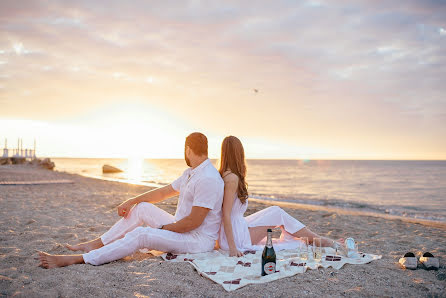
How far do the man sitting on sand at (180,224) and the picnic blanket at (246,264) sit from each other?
20 centimetres

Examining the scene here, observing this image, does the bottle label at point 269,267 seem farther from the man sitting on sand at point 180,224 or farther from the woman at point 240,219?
the man sitting on sand at point 180,224

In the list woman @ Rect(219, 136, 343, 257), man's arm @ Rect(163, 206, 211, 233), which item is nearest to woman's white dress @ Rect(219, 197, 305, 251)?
woman @ Rect(219, 136, 343, 257)

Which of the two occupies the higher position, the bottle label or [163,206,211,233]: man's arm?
[163,206,211,233]: man's arm

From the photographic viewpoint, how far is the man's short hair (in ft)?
13.1

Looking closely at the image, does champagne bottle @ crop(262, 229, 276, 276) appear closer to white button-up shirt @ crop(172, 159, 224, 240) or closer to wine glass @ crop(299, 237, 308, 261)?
wine glass @ crop(299, 237, 308, 261)

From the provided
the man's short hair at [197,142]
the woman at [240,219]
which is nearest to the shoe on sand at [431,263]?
the woman at [240,219]

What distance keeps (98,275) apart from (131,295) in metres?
0.63

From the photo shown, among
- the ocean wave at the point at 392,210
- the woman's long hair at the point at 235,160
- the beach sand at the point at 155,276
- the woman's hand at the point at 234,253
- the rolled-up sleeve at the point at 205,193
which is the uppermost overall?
the woman's long hair at the point at 235,160

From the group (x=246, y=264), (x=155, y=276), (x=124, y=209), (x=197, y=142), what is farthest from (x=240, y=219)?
(x=124, y=209)

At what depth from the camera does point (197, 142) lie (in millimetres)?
3996

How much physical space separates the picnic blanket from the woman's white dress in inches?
5.4

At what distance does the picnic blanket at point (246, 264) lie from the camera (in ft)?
11.2

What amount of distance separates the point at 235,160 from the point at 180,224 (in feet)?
3.53

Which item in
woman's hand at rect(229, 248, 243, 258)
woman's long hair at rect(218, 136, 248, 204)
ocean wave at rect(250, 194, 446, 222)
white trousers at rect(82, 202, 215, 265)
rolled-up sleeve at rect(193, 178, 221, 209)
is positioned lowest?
ocean wave at rect(250, 194, 446, 222)
